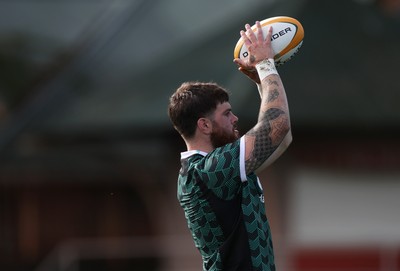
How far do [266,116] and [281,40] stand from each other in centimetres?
52

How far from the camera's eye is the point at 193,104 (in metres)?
5.71

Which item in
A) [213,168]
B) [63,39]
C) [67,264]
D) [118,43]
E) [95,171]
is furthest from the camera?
[63,39]

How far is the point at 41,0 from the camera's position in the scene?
20.5m

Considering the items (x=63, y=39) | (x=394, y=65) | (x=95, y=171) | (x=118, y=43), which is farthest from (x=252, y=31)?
(x=63, y=39)

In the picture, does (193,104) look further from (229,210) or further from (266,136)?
(229,210)

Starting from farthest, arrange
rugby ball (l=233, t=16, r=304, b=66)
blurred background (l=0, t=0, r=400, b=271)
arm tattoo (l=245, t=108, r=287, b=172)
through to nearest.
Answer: blurred background (l=0, t=0, r=400, b=271)
rugby ball (l=233, t=16, r=304, b=66)
arm tattoo (l=245, t=108, r=287, b=172)

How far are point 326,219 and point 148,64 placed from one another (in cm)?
313

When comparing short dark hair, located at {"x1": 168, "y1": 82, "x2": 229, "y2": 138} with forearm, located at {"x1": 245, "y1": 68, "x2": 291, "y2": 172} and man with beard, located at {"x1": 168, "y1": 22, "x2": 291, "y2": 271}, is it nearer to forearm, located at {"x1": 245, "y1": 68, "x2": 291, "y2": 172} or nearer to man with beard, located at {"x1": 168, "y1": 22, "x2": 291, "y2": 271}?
man with beard, located at {"x1": 168, "y1": 22, "x2": 291, "y2": 271}

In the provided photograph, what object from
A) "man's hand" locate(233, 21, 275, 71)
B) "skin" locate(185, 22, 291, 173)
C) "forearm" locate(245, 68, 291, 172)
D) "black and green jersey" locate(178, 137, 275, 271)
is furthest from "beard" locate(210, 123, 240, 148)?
"man's hand" locate(233, 21, 275, 71)

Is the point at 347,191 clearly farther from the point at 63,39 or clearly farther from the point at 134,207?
the point at 63,39

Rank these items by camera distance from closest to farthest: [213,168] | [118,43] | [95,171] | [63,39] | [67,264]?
[213,168], [67,264], [118,43], [95,171], [63,39]

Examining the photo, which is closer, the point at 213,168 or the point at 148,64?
the point at 213,168

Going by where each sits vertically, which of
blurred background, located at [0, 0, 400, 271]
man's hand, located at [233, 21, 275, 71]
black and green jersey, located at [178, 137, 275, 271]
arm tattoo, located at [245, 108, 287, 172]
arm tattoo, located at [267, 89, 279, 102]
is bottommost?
black and green jersey, located at [178, 137, 275, 271]

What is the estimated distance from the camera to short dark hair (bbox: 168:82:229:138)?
225 inches
